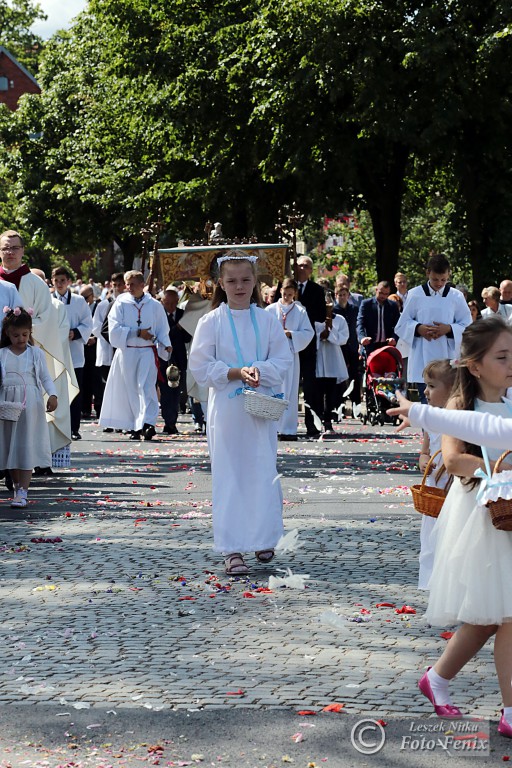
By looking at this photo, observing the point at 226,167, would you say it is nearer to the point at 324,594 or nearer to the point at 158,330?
the point at 158,330

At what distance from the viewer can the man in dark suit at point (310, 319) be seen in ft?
63.2

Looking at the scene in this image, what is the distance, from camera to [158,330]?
19516mm

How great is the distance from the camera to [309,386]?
19.8 m

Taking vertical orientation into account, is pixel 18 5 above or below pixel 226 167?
above

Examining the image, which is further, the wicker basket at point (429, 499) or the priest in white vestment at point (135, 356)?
the priest in white vestment at point (135, 356)

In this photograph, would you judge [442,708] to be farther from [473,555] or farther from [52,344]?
[52,344]

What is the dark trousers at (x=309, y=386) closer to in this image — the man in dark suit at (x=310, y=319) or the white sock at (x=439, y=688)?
the man in dark suit at (x=310, y=319)

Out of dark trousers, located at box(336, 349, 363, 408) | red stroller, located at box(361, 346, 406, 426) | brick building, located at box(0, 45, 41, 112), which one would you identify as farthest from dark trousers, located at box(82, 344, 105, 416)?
brick building, located at box(0, 45, 41, 112)

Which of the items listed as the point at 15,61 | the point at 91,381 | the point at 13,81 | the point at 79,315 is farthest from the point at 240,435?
the point at 13,81

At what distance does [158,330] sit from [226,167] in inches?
757

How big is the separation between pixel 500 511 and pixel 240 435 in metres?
3.91

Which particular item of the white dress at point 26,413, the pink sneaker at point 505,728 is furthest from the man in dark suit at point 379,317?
the pink sneaker at point 505,728

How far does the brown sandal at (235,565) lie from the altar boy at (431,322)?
6.93 m

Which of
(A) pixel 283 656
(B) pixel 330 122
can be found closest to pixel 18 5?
(B) pixel 330 122
